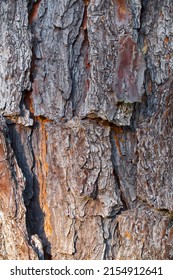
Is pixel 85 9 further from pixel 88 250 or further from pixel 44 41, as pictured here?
pixel 88 250

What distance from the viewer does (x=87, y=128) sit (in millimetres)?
883

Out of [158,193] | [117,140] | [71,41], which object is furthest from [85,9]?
[158,193]

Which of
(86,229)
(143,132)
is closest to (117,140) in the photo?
(143,132)

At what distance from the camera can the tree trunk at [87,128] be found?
873mm

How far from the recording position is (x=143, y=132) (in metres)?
0.89

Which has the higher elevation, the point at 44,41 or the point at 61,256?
the point at 44,41

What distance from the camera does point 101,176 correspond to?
2.91 feet

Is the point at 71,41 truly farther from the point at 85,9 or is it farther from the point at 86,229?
the point at 86,229

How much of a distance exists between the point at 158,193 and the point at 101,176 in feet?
0.44

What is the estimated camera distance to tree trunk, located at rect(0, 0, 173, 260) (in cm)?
87

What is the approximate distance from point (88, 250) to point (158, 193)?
211 millimetres
